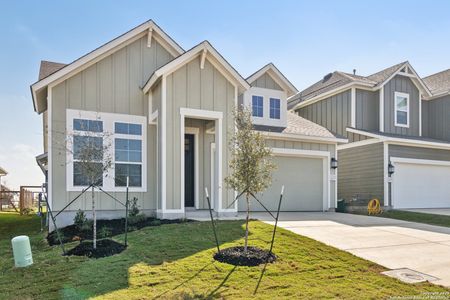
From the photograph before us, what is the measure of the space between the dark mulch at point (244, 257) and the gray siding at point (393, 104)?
12.8 metres

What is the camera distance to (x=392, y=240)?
8.39 metres

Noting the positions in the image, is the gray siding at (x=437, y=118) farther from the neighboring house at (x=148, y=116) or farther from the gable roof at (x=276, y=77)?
the neighboring house at (x=148, y=116)

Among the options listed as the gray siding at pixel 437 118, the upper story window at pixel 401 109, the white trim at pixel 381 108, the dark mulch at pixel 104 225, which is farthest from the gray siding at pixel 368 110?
the dark mulch at pixel 104 225

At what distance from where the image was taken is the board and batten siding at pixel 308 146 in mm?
13297

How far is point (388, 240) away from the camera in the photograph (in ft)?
27.5

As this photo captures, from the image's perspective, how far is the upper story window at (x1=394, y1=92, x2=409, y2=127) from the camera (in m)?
17.3

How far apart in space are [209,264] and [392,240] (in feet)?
16.1

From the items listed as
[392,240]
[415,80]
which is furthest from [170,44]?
[415,80]

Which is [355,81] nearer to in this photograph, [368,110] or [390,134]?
[368,110]

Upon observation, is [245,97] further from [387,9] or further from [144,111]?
[387,9]

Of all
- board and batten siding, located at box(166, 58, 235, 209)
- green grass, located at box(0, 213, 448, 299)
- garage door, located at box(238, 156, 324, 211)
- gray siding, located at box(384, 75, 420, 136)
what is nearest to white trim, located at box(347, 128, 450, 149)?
gray siding, located at box(384, 75, 420, 136)

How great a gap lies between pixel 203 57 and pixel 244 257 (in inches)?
241

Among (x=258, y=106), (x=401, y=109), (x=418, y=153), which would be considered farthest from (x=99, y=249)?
(x=401, y=109)

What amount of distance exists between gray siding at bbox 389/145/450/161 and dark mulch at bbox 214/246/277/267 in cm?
1100
